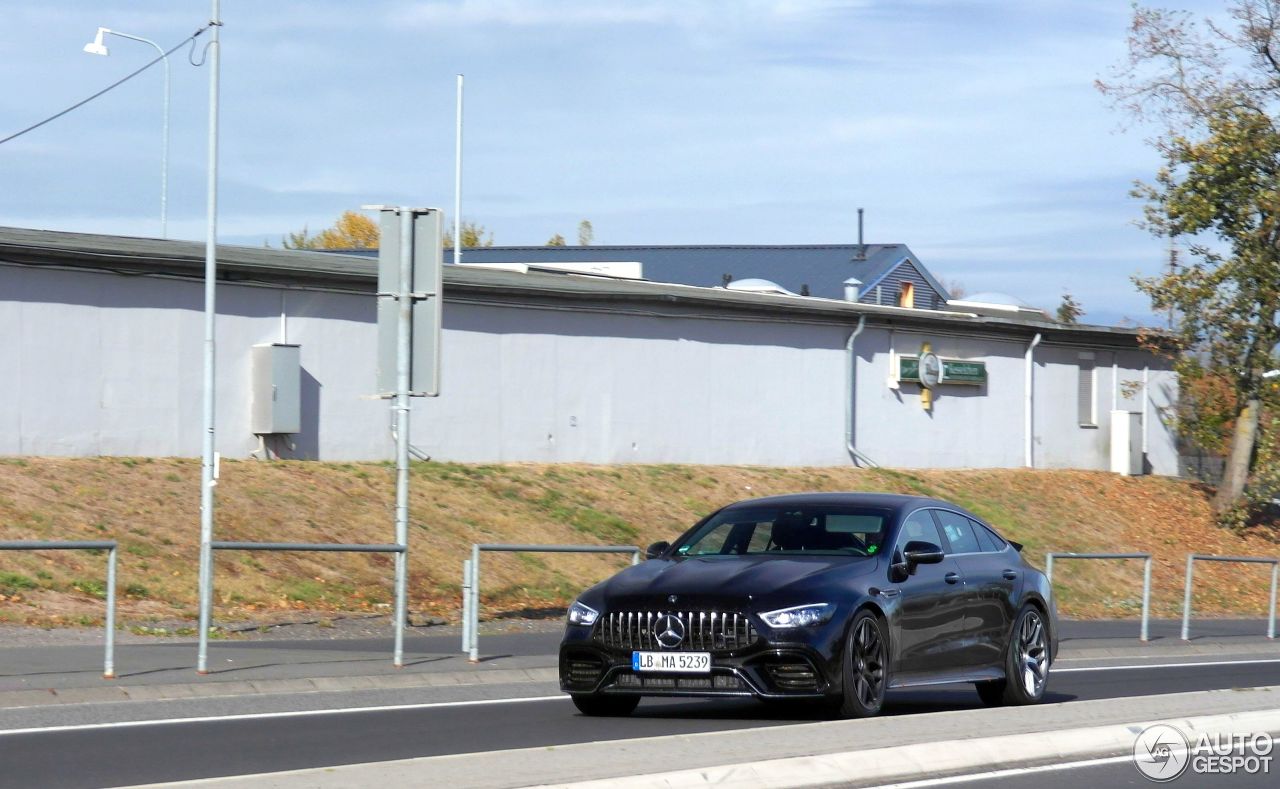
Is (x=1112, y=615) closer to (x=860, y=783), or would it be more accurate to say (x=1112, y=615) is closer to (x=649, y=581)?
(x=649, y=581)

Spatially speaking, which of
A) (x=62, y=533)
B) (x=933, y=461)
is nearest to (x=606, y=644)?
(x=62, y=533)

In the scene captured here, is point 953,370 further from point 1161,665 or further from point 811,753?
point 811,753

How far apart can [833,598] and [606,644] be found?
4.96 feet

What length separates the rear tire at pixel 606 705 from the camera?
12.6 metres

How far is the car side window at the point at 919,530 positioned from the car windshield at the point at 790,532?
6.3 inches

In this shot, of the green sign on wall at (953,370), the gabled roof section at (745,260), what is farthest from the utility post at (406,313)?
the gabled roof section at (745,260)

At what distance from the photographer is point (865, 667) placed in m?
12.0

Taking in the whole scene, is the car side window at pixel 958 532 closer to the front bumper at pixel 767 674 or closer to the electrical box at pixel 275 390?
the front bumper at pixel 767 674

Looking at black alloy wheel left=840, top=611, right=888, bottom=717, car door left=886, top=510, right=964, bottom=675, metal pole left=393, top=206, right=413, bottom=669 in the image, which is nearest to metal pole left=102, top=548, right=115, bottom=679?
metal pole left=393, top=206, right=413, bottom=669

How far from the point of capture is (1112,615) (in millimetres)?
30688

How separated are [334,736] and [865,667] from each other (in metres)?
3.46

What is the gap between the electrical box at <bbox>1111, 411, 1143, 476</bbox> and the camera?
1710 inches

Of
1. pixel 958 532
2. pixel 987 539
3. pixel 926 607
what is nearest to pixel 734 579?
pixel 926 607

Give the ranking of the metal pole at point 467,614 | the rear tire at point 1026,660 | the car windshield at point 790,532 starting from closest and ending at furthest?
the car windshield at point 790,532 → the rear tire at point 1026,660 → the metal pole at point 467,614
